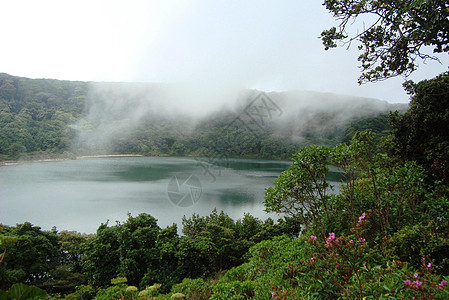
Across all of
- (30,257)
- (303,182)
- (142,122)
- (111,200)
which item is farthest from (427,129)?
(142,122)

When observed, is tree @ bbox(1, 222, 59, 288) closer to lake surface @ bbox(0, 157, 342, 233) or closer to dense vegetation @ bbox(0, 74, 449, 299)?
dense vegetation @ bbox(0, 74, 449, 299)

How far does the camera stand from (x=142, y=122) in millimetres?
100375

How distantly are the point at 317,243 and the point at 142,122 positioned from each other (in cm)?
10482

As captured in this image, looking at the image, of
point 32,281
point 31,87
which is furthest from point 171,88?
point 32,281

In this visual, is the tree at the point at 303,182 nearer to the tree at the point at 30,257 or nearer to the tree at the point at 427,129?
the tree at the point at 427,129

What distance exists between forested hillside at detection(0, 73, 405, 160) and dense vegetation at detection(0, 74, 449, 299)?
63.9 feet

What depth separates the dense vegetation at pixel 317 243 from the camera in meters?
2.03

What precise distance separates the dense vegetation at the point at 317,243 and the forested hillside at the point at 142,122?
1947 cm

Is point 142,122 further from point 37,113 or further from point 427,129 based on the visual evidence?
point 427,129

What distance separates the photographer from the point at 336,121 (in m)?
72.2

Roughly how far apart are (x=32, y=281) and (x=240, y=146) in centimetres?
2298

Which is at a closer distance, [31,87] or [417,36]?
[417,36]

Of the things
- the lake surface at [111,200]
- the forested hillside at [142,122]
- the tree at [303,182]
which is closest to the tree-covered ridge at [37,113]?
the forested hillside at [142,122]

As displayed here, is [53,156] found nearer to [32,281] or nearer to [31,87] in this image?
[31,87]
